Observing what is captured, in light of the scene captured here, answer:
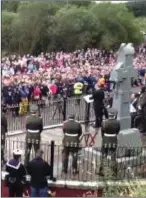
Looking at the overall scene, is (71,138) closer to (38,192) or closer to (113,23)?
(38,192)

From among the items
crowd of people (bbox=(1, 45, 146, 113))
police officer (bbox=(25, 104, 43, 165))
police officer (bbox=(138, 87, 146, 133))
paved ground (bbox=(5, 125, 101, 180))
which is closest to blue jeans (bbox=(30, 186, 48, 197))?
paved ground (bbox=(5, 125, 101, 180))

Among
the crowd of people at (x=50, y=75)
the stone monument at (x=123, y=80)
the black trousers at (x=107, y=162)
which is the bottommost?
the black trousers at (x=107, y=162)

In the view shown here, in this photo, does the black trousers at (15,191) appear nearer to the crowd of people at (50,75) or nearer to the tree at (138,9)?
the crowd of people at (50,75)

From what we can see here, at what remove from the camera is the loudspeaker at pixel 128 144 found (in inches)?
591

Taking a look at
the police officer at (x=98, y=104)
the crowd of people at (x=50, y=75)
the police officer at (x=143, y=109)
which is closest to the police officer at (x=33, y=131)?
the police officer at (x=98, y=104)

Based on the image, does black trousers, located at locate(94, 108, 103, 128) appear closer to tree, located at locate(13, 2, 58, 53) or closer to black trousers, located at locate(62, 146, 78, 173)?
black trousers, located at locate(62, 146, 78, 173)

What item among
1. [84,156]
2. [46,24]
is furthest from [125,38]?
[84,156]

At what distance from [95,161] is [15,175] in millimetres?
2562

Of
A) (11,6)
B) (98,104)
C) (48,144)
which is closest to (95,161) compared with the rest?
(48,144)

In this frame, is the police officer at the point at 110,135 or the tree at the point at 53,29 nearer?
the police officer at the point at 110,135

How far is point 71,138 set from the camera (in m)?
14.2

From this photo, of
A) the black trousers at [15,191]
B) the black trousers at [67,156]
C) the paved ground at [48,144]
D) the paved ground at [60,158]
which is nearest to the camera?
the black trousers at [15,191]

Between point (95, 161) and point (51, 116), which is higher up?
point (51, 116)

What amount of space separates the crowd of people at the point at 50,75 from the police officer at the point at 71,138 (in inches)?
275
